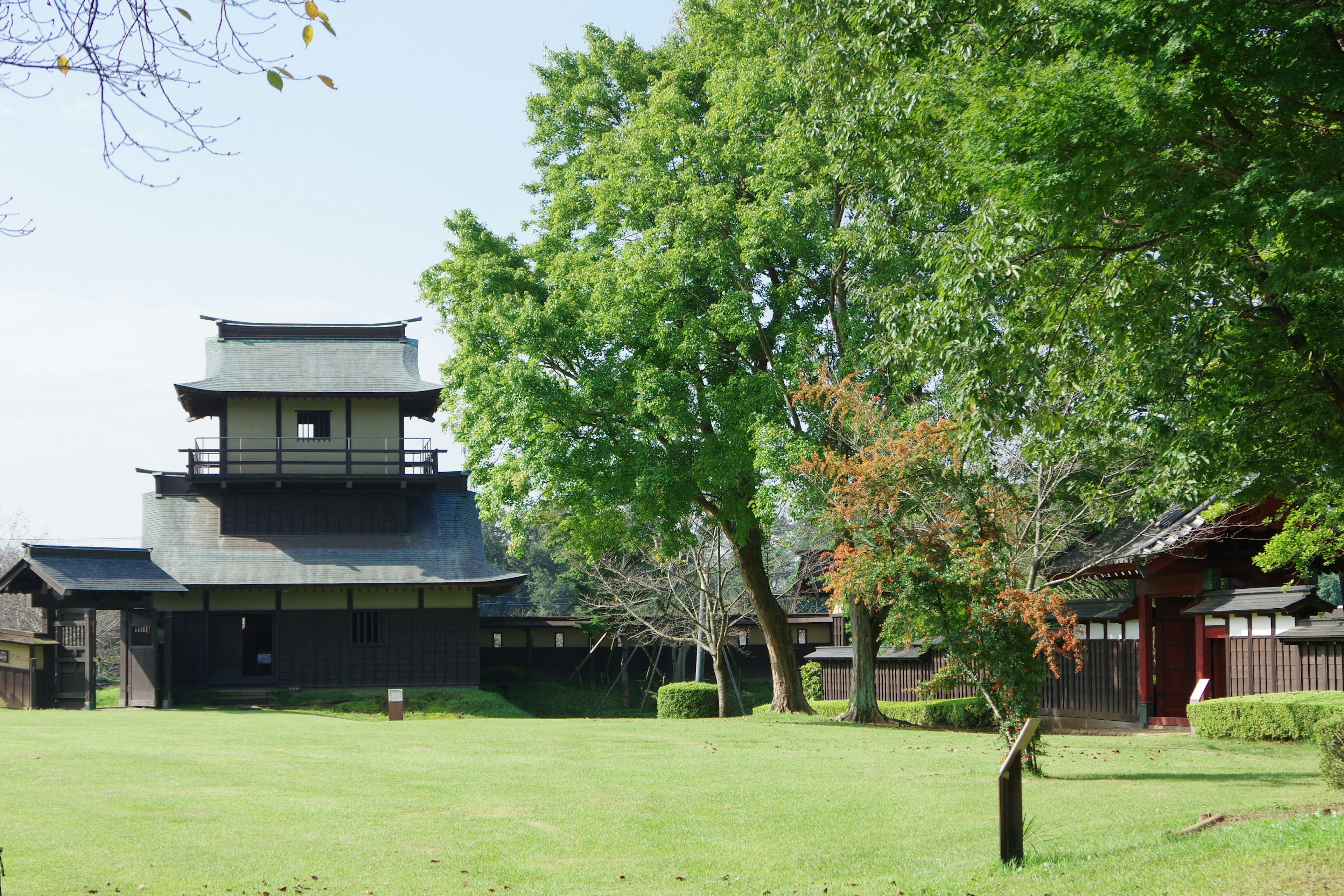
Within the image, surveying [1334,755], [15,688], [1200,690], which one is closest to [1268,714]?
[1200,690]

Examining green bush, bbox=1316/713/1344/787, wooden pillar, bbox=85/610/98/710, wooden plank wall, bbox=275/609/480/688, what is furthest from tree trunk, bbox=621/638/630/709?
green bush, bbox=1316/713/1344/787

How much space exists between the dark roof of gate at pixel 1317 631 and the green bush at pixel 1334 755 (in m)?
7.70

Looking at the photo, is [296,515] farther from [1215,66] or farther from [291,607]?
[1215,66]

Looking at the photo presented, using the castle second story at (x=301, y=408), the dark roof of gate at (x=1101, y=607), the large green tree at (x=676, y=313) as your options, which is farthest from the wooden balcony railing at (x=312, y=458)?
the dark roof of gate at (x=1101, y=607)

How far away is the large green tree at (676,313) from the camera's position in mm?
22719

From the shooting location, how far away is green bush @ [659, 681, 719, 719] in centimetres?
3008

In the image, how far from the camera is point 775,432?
851 inches

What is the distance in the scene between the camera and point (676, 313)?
77.2ft

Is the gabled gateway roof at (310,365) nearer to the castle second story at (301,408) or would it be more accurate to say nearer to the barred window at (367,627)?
the castle second story at (301,408)

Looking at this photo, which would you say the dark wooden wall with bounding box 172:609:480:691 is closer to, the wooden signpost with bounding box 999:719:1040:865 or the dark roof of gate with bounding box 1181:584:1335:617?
the dark roof of gate with bounding box 1181:584:1335:617

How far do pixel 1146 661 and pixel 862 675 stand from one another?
583cm

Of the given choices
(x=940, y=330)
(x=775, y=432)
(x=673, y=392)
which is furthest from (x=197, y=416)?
(x=940, y=330)

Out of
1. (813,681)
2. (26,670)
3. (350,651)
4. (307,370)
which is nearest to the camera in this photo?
(26,670)

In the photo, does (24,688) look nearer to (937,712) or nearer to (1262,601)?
(937,712)
